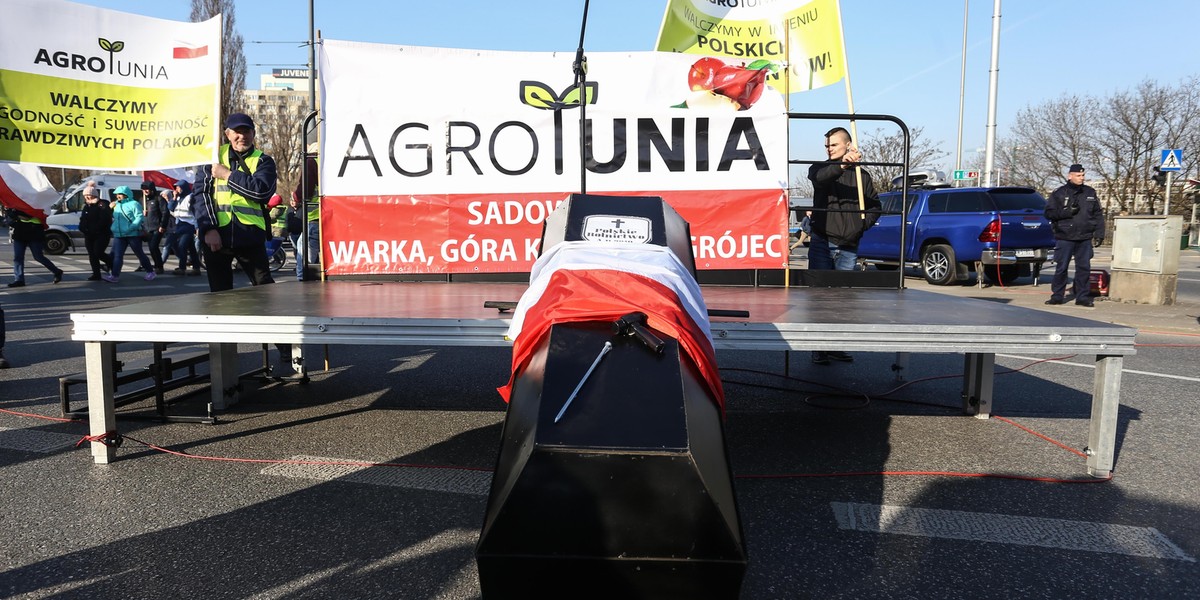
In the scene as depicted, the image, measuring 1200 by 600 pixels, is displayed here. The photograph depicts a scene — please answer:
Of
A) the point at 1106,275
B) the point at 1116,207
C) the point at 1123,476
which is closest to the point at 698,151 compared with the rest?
the point at 1123,476

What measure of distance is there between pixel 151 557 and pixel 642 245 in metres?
2.20

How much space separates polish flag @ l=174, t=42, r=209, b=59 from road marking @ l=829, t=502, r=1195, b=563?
5535mm

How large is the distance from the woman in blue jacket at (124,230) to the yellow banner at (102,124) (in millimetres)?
11235

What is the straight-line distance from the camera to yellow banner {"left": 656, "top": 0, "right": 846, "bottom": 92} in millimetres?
7871

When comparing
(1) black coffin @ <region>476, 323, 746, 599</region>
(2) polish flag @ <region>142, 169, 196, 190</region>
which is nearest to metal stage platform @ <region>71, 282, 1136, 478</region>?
(1) black coffin @ <region>476, 323, 746, 599</region>

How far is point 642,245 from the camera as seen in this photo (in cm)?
321

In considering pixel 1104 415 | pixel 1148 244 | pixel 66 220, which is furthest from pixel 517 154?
pixel 66 220

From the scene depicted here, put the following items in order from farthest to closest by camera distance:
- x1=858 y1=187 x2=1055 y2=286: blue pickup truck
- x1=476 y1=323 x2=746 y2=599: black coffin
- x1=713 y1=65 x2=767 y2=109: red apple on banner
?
x1=858 y1=187 x2=1055 y2=286: blue pickup truck
x1=713 y1=65 x2=767 y2=109: red apple on banner
x1=476 y1=323 x2=746 y2=599: black coffin

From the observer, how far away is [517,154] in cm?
647

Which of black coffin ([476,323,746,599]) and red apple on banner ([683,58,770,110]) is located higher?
red apple on banner ([683,58,770,110])

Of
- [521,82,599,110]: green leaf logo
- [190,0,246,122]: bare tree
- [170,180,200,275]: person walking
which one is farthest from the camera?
[190,0,246,122]: bare tree

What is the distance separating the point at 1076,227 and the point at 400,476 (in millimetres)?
10977

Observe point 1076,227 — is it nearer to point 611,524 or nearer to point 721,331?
point 721,331

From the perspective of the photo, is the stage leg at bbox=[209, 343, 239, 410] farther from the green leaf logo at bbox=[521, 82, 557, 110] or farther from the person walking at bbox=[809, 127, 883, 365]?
the person walking at bbox=[809, 127, 883, 365]
